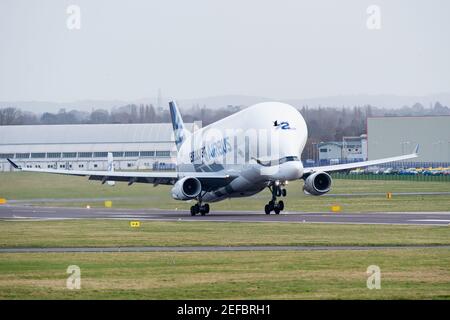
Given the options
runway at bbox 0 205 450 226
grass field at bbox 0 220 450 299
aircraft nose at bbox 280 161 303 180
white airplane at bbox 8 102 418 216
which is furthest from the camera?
white airplane at bbox 8 102 418 216

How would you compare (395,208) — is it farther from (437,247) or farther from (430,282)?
(430,282)

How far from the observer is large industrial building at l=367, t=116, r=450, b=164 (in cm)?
15025

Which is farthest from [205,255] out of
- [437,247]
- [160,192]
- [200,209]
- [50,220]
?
[160,192]

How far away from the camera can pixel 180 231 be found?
4634 cm

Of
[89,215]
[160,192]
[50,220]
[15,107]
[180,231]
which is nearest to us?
[180,231]

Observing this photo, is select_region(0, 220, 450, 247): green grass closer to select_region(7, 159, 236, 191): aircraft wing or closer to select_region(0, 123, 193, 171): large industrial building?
select_region(7, 159, 236, 191): aircraft wing

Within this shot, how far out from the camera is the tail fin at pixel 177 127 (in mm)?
73250

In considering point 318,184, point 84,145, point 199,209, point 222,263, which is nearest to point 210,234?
point 222,263

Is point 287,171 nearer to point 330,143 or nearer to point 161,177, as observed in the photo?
point 161,177

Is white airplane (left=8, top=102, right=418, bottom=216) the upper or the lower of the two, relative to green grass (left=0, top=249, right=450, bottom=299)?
upper

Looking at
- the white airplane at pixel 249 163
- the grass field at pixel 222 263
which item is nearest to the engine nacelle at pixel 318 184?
the white airplane at pixel 249 163

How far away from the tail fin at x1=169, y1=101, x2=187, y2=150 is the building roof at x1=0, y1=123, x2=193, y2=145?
184 feet

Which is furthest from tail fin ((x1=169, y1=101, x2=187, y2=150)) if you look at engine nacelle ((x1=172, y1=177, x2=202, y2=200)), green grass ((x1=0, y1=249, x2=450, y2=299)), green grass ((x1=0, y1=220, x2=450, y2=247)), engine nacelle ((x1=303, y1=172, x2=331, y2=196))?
green grass ((x1=0, y1=249, x2=450, y2=299))
